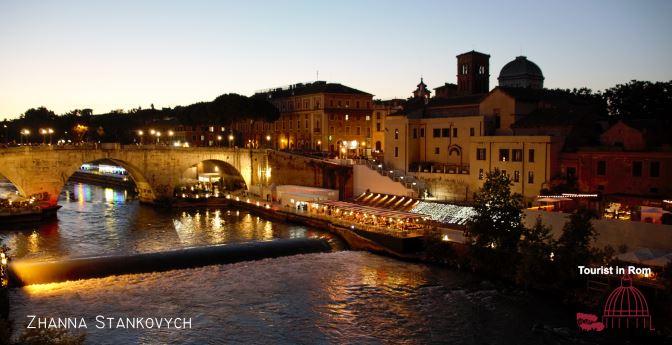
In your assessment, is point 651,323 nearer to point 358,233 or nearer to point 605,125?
point 358,233

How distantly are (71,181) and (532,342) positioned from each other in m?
104

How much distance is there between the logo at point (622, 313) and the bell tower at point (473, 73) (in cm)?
5378

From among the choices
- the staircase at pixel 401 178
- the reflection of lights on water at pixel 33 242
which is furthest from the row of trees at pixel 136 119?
the reflection of lights on water at pixel 33 242

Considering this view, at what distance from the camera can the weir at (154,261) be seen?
119 feet

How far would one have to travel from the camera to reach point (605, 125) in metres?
55.3

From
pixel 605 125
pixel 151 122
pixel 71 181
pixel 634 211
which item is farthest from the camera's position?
pixel 151 122

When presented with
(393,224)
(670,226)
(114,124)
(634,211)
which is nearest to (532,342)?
(670,226)

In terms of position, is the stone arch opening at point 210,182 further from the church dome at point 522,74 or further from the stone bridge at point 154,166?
the church dome at point 522,74

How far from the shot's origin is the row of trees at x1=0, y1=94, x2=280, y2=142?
97.4 m

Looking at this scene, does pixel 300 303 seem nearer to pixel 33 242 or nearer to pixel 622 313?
pixel 622 313

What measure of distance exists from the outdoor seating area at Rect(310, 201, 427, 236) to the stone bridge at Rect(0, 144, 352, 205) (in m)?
14.2

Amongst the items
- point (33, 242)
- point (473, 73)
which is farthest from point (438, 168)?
point (33, 242)

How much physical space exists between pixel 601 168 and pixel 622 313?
73.8 ft

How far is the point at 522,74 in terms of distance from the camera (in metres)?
82.4
